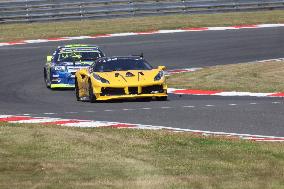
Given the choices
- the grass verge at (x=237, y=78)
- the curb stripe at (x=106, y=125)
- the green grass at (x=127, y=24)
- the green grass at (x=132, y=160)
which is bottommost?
the green grass at (x=127, y=24)

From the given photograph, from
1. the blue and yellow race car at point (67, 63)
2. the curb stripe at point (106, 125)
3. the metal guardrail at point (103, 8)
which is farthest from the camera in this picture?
the metal guardrail at point (103, 8)

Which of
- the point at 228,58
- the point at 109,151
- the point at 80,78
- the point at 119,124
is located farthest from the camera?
the point at 228,58

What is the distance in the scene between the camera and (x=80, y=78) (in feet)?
80.9

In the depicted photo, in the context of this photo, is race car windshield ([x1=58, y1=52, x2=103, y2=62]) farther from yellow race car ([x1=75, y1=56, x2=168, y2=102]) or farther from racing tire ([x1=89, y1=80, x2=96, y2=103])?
racing tire ([x1=89, y1=80, x2=96, y2=103])

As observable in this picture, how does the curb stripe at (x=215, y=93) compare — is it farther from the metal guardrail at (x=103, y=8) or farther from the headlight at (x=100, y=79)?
the metal guardrail at (x=103, y=8)

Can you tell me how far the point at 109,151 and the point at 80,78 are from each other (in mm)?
11341

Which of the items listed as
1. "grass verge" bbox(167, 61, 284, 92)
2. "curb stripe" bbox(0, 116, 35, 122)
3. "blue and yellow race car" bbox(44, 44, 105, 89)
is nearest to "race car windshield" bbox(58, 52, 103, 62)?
"blue and yellow race car" bbox(44, 44, 105, 89)

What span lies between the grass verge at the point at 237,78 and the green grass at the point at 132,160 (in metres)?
10.0

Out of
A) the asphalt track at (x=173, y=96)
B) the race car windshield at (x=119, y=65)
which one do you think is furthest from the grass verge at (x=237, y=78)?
the race car windshield at (x=119, y=65)

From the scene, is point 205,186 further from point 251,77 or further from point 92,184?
point 251,77

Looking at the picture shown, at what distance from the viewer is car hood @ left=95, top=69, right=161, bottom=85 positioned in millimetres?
23062

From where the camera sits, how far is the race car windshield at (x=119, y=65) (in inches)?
943

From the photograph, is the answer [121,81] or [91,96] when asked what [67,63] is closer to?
[91,96]

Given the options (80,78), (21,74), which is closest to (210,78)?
(80,78)
